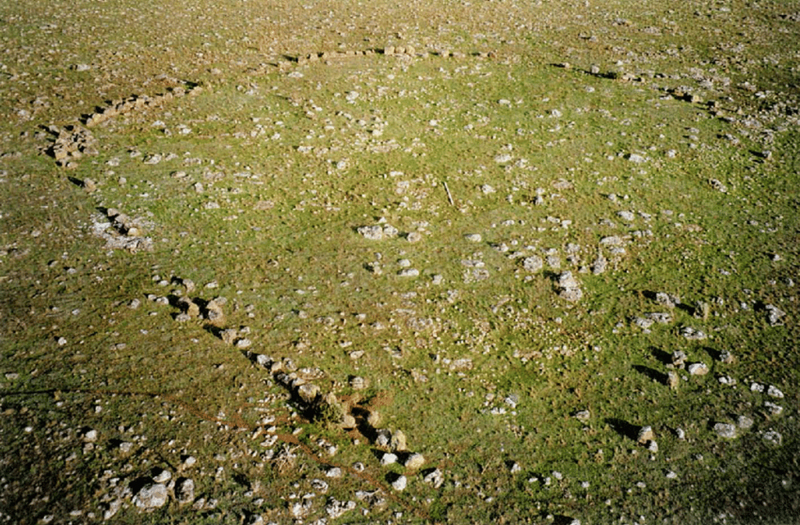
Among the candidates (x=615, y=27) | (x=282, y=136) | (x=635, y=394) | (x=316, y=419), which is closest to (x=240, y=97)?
(x=282, y=136)

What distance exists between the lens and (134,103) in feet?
47.2

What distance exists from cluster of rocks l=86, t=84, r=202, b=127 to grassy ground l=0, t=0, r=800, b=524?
0.19 m

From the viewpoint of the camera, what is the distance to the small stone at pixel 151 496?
625 centimetres

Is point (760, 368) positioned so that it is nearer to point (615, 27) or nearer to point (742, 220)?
point (742, 220)

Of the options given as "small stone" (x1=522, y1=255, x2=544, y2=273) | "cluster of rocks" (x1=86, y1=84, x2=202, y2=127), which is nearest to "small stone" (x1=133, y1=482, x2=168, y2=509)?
"small stone" (x1=522, y1=255, x2=544, y2=273)

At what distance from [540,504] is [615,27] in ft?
65.4

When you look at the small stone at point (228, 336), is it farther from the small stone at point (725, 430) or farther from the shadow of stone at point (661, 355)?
the small stone at point (725, 430)

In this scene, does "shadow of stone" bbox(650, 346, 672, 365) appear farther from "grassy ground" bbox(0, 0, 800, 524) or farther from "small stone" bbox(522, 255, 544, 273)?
"small stone" bbox(522, 255, 544, 273)

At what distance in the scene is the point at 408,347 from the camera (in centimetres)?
882

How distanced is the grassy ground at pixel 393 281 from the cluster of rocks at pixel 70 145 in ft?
0.48

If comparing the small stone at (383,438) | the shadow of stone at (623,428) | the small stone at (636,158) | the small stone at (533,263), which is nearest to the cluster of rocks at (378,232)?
the small stone at (533,263)

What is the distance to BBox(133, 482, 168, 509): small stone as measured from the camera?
6.25 metres

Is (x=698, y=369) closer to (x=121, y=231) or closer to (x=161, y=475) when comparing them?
(x=161, y=475)

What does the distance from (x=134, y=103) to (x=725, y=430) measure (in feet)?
47.4
